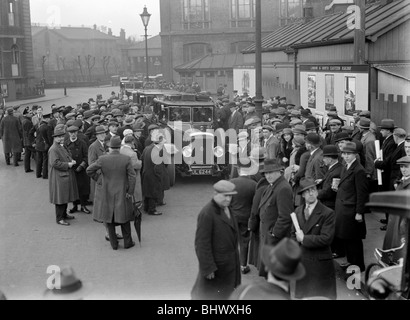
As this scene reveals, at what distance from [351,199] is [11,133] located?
40.8 feet

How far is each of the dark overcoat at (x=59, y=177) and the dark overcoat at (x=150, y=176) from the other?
1.40 meters

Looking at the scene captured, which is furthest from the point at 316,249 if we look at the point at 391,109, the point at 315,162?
the point at 391,109

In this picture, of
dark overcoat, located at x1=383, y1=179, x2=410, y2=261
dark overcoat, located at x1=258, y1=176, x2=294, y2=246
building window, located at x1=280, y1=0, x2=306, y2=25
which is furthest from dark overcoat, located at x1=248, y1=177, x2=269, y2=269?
building window, located at x1=280, y1=0, x2=306, y2=25

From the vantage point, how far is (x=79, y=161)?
12.4 m

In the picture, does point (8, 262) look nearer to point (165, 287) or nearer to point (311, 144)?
point (165, 287)

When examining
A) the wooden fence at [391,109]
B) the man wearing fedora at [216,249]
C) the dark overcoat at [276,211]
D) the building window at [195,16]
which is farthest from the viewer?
the building window at [195,16]

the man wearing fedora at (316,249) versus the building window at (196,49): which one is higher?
the building window at (196,49)

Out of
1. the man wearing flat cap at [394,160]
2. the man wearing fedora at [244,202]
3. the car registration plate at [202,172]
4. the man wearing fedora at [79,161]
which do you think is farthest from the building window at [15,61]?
the man wearing fedora at [244,202]

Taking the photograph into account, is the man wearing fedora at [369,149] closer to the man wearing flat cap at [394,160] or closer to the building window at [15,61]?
the man wearing flat cap at [394,160]

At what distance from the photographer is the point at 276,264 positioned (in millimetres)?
4176

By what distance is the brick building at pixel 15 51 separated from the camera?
49.2 m

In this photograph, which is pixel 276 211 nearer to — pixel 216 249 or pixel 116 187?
pixel 216 249

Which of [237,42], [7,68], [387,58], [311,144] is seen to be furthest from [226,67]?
[311,144]

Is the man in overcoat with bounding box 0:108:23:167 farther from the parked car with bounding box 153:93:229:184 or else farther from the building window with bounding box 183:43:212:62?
the building window with bounding box 183:43:212:62
